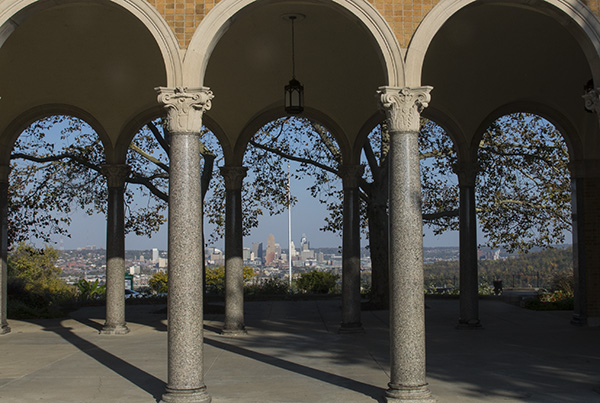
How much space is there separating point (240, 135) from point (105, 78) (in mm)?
2818

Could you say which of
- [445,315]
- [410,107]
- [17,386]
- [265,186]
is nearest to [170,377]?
[17,386]

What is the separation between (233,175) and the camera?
13.8 meters

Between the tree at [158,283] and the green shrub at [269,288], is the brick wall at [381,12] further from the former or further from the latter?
the tree at [158,283]

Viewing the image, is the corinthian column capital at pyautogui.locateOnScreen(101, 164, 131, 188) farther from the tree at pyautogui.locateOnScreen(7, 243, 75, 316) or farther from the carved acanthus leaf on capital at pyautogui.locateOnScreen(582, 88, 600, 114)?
the carved acanthus leaf on capital at pyautogui.locateOnScreen(582, 88, 600, 114)

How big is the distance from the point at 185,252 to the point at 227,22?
2775 millimetres

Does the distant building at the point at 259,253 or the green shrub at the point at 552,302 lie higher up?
the distant building at the point at 259,253

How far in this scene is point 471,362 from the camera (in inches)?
401

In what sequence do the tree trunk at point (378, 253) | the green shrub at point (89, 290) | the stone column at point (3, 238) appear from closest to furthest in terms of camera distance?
the stone column at point (3, 238) → the tree trunk at point (378, 253) → the green shrub at point (89, 290)

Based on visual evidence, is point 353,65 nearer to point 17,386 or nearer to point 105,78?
point 105,78

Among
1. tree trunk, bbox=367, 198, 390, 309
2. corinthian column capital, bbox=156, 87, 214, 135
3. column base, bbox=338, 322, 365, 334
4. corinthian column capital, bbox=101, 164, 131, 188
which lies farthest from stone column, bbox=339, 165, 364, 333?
corinthian column capital, bbox=156, 87, 214, 135

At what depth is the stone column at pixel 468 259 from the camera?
550 inches

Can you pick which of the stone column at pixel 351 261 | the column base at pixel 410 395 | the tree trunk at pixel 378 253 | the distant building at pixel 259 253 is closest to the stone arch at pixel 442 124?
the stone column at pixel 351 261

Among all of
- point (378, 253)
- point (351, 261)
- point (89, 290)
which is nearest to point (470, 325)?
point (351, 261)

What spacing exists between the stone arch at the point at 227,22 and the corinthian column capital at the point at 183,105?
0.15 metres
